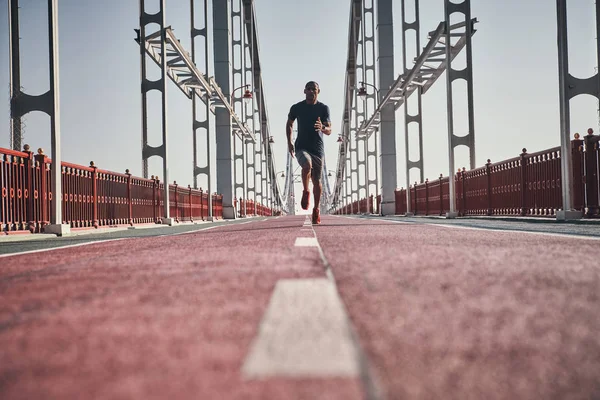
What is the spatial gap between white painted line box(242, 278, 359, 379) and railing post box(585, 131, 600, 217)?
921cm

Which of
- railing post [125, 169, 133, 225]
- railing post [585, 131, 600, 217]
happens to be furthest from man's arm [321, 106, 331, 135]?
railing post [125, 169, 133, 225]

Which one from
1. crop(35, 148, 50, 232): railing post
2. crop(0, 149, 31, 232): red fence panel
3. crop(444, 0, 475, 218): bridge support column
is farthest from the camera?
crop(444, 0, 475, 218): bridge support column

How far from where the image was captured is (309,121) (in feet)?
26.6

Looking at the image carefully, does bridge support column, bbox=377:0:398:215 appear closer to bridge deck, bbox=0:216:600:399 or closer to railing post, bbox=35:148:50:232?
railing post, bbox=35:148:50:232

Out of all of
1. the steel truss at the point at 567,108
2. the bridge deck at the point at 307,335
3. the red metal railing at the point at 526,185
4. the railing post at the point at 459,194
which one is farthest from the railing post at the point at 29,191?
the railing post at the point at 459,194

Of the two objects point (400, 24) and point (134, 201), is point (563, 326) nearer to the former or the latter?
point (134, 201)

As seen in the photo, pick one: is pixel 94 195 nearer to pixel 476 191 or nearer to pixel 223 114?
pixel 476 191

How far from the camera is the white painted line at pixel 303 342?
733 mm

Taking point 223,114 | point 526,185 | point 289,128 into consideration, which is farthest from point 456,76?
point 223,114

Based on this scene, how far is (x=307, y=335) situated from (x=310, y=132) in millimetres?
7336

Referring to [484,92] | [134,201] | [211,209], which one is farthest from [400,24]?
[134,201]

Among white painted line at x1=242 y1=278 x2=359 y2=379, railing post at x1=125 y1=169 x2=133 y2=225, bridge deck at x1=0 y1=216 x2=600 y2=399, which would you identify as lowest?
bridge deck at x1=0 y1=216 x2=600 y2=399

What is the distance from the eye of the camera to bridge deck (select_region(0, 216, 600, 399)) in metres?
0.71

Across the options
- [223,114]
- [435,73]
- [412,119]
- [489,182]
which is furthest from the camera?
[223,114]
